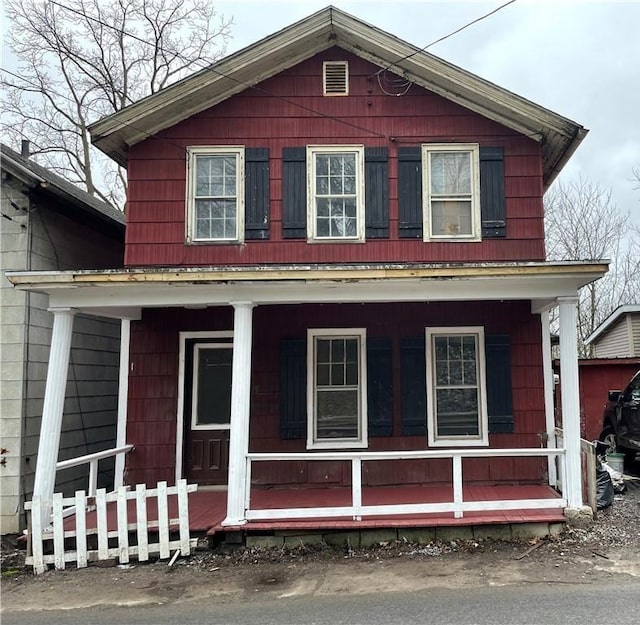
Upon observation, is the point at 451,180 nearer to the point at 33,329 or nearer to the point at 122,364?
the point at 122,364

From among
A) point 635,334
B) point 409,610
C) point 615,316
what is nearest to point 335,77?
point 409,610

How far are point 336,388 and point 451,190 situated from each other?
330 centimetres

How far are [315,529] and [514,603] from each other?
7.22 feet

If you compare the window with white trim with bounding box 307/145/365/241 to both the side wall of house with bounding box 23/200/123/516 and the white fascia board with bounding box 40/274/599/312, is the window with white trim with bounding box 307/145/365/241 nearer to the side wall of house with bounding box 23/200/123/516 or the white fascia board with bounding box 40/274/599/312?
the white fascia board with bounding box 40/274/599/312

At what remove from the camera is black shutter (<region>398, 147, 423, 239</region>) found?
24.9 feet

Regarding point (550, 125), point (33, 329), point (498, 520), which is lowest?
point (498, 520)

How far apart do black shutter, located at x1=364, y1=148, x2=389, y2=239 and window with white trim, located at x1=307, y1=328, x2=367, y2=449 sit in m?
1.47

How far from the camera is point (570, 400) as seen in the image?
6039 millimetres

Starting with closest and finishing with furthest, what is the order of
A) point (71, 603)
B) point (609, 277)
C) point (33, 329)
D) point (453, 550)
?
1. point (71, 603)
2. point (453, 550)
3. point (33, 329)
4. point (609, 277)

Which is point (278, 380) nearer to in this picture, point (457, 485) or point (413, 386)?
point (413, 386)

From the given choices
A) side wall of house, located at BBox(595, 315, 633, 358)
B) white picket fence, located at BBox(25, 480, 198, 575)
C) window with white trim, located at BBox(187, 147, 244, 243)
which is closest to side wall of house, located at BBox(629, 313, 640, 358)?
side wall of house, located at BBox(595, 315, 633, 358)

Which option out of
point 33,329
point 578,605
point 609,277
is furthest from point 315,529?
point 609,277

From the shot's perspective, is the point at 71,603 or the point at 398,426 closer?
the point at 71,603

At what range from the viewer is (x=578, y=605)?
4.25 m
